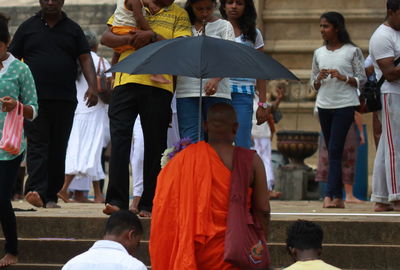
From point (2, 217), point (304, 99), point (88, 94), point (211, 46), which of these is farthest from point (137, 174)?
point (304, 99)

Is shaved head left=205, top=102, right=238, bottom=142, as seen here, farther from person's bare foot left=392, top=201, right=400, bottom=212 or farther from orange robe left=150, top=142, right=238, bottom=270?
person's bare foot left=392, top=201, right=400, bottom=212

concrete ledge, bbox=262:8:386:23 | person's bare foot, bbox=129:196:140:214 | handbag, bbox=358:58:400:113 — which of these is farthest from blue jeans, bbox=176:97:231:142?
concrete ledge, bbox=262:8:386:23

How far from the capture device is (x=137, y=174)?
37.7ft

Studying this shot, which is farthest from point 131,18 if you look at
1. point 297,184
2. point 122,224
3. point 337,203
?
point 297,184

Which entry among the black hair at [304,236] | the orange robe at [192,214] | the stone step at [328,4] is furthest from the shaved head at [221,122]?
the stone step at [328,4]

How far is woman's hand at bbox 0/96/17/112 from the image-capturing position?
9.17 meters

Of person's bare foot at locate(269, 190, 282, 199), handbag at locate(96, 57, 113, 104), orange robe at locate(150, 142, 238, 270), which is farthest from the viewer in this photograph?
person's bare foot at locate(269, 190, 282, 199)

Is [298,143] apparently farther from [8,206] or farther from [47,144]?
[8,206]

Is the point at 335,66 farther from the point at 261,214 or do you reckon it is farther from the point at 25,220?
the point at 261,214

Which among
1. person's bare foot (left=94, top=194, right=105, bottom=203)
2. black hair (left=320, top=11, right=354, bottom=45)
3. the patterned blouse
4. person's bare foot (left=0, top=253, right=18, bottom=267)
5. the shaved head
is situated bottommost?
person's bare foot (left=0, top=253, right=18, bottom=267)

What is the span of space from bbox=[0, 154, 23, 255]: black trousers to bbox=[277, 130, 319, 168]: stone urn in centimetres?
842

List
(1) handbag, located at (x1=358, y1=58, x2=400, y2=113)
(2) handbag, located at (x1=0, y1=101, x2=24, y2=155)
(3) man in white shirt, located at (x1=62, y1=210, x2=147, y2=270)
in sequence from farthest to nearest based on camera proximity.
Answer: (1) handbag, located at (x1=358, y1=58, x2=400, y2=113) < (2) handbag, located at (x1=0, y1=101, x2=24, y2=155) < (3) man in white shirt, located at (x1=62, y1=210, x2=147, y2=270)

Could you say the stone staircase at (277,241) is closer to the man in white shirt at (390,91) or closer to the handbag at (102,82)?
the man in white shirt at (390,91)

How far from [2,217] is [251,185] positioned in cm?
231
